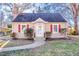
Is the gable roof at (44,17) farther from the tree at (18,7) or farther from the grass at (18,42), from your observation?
the grass at (18,42)

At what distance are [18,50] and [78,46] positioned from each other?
471mm

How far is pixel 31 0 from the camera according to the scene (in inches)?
112

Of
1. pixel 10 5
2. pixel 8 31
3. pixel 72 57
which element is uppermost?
pixel 10 5

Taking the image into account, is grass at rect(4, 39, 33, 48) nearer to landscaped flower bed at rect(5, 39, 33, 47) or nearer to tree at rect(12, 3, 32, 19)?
landscaped flower bed at rect(5, 39, 33, 47)

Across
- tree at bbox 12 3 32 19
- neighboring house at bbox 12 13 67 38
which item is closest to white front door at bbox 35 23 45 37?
neighboring house at bbox 12 13 67 38

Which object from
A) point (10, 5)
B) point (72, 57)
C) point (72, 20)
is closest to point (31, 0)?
point (10, 5)

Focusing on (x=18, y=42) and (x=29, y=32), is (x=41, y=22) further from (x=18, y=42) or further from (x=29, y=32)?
(x=18, y=42)

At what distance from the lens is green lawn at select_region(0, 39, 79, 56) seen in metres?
2.81

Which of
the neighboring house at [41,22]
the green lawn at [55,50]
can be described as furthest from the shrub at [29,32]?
the green lawn at [55,50]

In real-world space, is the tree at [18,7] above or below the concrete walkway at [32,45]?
above

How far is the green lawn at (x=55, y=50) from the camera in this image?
2.81m

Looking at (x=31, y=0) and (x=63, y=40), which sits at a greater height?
(x=31, y=0)

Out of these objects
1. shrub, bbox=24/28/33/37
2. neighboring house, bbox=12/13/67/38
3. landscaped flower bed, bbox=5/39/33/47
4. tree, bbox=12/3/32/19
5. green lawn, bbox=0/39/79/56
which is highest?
tree, bbox=12/3/32/19

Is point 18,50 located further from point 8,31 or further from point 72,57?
point 72,57
